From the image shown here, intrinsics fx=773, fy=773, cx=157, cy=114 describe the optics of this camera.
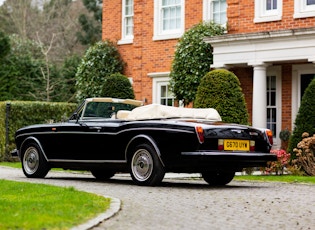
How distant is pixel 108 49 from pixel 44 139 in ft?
41.5

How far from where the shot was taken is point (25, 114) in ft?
79.2

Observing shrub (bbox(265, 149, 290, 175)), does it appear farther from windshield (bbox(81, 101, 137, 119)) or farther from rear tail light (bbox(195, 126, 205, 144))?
rear tail light (bbox(195, 126, 205, 144))

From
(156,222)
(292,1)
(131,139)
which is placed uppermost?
(292,1)

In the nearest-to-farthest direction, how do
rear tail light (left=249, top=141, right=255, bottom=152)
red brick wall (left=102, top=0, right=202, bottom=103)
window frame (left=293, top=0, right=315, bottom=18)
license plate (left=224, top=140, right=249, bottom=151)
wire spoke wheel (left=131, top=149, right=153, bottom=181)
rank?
license plate (left=224, top=140, right=249, bottom=151)
wire spoke wheel (left=131, top=149, right=153, bottom=181)
rear tail light (left=249, top=141, right=255, bottom=152)
window frame (left=293, top=0, right=315, bottom=18)
red brick wall (left=102, top=0, right=202, bottom=103)

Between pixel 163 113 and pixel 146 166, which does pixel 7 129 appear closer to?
pixel 163 113

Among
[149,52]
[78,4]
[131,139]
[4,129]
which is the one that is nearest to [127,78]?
[149,52]

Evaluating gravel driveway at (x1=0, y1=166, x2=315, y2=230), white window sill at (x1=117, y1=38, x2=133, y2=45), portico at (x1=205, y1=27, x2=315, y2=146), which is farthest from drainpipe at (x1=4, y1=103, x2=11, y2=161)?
gravel driveway at (x1=0, y1=166, x2=315, y2=230)

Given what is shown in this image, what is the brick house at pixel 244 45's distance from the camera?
21031 mm

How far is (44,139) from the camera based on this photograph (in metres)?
14.6

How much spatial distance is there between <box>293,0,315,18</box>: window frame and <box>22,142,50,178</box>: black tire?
32.9ft

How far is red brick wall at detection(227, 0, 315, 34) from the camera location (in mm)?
21969

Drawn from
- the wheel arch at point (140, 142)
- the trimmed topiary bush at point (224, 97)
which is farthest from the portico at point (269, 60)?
the wheel arch at point (140, 142)

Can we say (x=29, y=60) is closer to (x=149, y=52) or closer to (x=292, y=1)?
(x=149, y=52)

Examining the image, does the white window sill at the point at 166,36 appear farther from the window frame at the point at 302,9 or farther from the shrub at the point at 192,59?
the window frame at the point at 302,9
